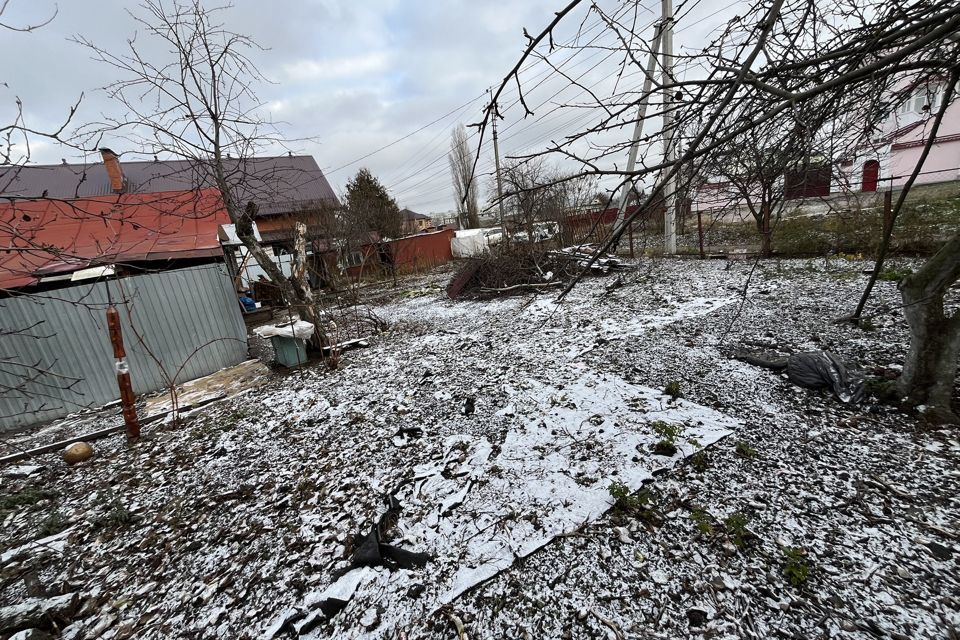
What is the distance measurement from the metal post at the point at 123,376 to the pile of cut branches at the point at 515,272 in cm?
644

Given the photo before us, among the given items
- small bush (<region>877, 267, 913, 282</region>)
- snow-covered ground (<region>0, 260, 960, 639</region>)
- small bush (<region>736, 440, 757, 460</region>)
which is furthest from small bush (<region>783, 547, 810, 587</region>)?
small bush (<region>877, 267, 913, 282</region>)

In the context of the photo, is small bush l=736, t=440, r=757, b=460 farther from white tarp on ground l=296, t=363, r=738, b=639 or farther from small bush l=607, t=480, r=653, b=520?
small bush l=607, t=480, r=653, b=520

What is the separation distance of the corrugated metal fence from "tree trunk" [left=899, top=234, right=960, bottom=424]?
694 cm

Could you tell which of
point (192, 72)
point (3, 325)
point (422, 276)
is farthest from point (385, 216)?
point (3, 325)

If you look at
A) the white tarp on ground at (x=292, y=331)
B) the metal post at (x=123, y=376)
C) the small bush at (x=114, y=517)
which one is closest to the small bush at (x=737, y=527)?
the small bush at (x=114, y=517)

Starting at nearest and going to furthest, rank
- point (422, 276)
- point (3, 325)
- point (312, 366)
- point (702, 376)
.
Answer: point (702, 376)
point (3, 325)
point (312, 366)
point (422, 276)

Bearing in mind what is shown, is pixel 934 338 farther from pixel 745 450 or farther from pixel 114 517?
pixel 114 517

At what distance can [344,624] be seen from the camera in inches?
66.2

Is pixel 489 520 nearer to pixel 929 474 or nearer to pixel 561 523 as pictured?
pixel 561 523

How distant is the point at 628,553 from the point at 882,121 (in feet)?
9.29

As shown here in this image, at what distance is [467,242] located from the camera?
1889 centimetres

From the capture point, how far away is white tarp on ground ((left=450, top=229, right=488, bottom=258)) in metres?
18.5

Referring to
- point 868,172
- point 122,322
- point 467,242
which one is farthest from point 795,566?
point 467,242

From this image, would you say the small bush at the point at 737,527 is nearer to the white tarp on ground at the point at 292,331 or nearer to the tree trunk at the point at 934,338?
the tree trunk at the point at 934,338
